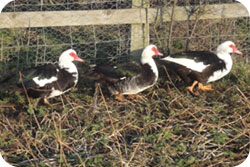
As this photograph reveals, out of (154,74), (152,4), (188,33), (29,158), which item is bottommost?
(29,158)

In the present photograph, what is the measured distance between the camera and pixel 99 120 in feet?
13.5

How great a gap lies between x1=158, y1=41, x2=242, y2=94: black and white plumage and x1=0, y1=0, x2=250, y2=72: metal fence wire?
0.62 m

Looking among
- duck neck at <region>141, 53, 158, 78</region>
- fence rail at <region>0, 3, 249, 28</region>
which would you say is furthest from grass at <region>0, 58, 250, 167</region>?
fence rail at <region>0, 3, 249, 28</region>

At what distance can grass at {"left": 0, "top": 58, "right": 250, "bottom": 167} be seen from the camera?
11.5ft

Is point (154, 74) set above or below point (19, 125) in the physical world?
above

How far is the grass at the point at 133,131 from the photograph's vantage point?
3.50 metres

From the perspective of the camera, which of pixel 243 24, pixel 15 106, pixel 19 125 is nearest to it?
pixel 19 125

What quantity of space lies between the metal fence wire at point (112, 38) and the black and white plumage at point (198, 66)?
24.3 inches

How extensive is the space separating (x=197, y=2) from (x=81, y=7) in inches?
79.0

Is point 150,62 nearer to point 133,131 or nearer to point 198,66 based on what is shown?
point 198,66

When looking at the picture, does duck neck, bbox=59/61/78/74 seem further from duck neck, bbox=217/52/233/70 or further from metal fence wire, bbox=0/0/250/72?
duck neck, bbox=217/52/233/70

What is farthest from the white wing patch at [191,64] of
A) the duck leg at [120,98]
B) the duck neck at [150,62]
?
the duck leg at [120,98]

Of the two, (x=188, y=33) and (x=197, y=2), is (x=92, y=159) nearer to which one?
(x=188, y=33)

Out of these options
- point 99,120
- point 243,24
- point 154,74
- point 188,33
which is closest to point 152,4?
point 188,33
